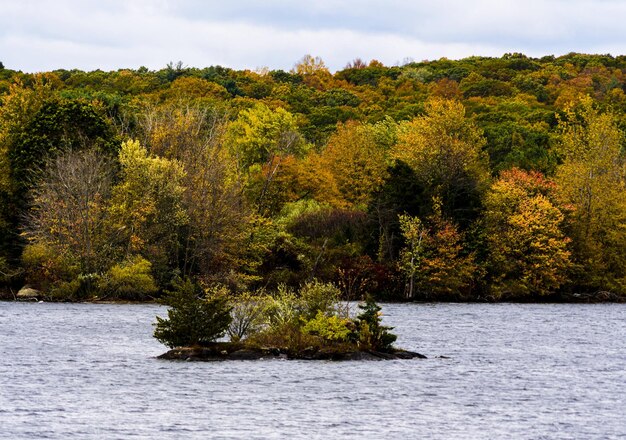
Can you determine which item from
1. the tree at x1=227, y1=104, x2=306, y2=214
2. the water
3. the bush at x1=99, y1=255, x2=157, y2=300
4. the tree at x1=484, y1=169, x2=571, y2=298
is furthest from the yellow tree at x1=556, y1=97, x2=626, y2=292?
the bush at x1=99, y1=255, x2=157, y2=300

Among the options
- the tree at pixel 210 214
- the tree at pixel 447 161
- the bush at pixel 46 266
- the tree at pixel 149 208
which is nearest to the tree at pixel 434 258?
the tree at pixel 447 161

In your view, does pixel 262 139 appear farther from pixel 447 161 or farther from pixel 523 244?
pixel 523 244

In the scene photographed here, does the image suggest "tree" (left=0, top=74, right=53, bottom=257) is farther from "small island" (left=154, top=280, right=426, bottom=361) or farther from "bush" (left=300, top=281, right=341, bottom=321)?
"bush" (left=300, top=281, right=341, bottom=321)

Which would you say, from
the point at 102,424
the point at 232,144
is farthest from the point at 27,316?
the point at 232,144

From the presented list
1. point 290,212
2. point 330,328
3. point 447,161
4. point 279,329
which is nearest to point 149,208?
point 290,212

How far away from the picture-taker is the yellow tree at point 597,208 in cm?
10806

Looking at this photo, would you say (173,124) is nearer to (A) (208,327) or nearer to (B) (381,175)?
(B) (381,175)

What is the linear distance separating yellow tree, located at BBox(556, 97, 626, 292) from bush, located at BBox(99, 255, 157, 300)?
43.0 metres

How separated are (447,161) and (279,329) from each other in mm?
57235

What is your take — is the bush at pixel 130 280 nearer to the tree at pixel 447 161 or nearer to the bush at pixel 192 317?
the tree at pixel 447 161

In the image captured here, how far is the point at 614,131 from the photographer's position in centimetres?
11400

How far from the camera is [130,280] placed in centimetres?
9188

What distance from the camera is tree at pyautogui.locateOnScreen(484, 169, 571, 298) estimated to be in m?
105

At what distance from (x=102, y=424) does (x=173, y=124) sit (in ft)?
248
